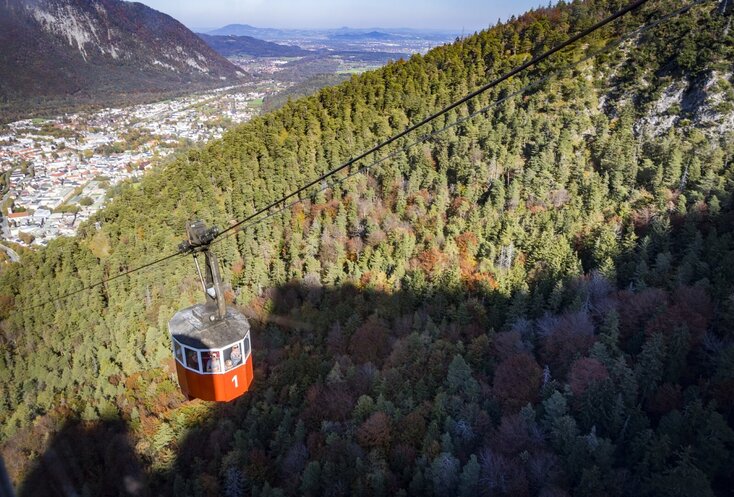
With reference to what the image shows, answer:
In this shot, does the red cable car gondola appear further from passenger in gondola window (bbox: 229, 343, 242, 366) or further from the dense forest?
the dense forest


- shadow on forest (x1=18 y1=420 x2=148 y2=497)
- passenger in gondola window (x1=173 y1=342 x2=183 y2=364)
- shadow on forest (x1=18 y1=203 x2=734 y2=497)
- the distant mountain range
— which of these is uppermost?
the distant mountain range

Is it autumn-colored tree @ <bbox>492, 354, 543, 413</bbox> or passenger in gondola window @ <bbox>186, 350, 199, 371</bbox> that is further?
autumn-colored tree @ <bbox>492, 354, 543, 413</bbox>

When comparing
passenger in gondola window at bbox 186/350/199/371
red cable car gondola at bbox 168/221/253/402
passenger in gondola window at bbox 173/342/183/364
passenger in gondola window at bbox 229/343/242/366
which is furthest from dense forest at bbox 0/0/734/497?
passenger in gondola window at bbox 186/350/199/371

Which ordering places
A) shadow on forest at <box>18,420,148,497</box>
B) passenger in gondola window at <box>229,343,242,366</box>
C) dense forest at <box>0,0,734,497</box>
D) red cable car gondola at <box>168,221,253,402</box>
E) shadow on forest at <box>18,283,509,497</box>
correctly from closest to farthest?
1. red cable car gondola at <box>168,221,253,402</box>
2. passenger in gondola window at <box>229,343,242,366</box>
3. dense forest at <box>0,0,734,497</box>
4. shadow on forest at <box>18,283,509,497</box>
5. shadow on forest at <box>18,420,148,497</box>

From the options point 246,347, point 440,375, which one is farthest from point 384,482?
point 246,347

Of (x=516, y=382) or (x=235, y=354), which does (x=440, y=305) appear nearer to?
(x=516, y=382)

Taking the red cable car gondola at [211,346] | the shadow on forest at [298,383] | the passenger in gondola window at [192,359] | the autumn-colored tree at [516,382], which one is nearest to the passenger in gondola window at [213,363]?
the red cable car gondola at [211,346]
